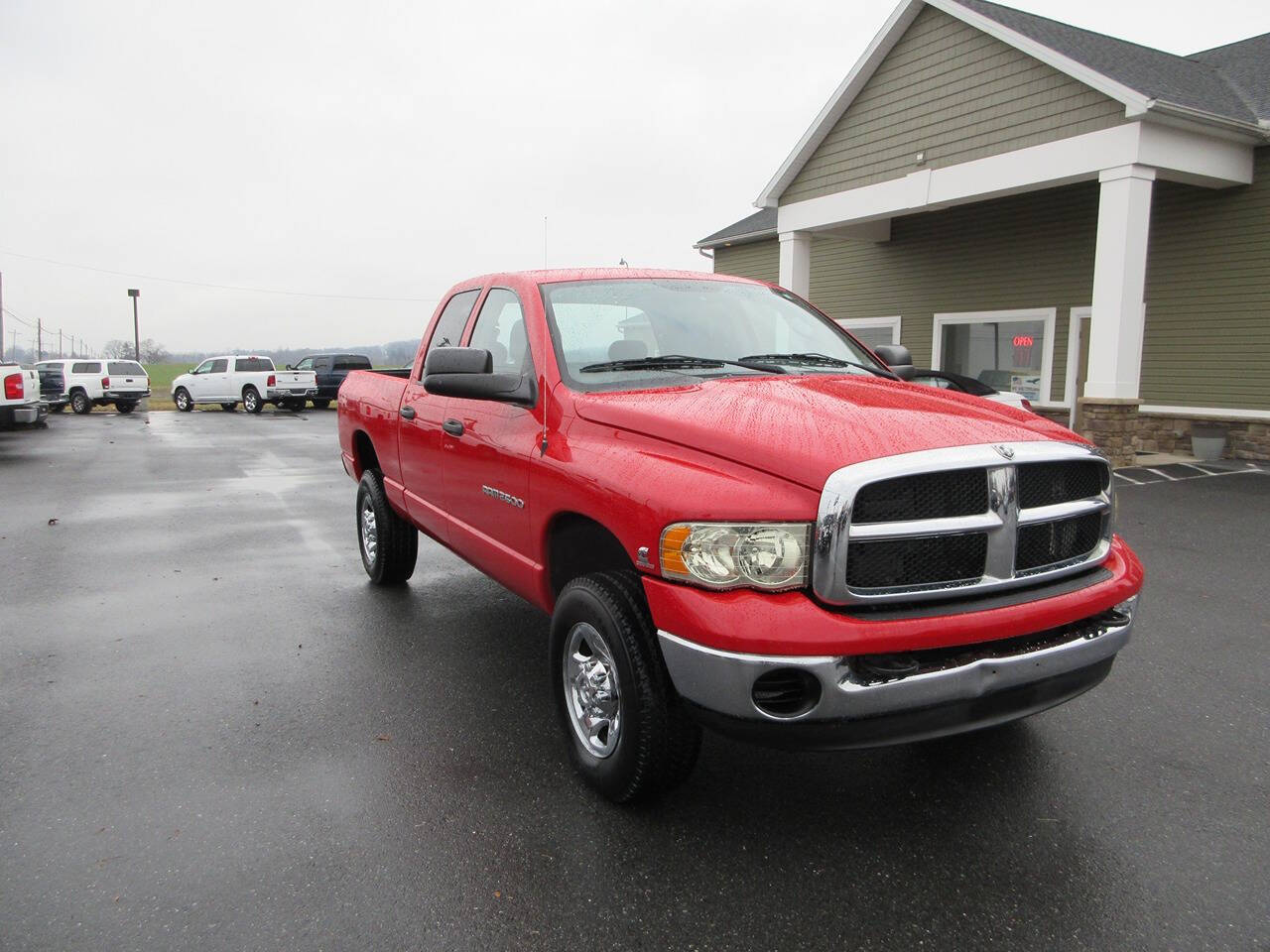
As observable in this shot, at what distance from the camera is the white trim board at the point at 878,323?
1697cm

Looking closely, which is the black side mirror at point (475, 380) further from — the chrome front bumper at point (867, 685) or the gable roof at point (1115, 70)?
the gable roof at point (1115, 70)

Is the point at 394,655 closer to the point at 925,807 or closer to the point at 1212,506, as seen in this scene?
the point at 925,807

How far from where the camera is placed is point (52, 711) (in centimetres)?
395

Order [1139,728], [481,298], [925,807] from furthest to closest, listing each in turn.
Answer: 1. [481,298]
2. [1139,728]
3. [925,807]

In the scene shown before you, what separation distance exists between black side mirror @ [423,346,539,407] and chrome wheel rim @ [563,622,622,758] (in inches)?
39.7

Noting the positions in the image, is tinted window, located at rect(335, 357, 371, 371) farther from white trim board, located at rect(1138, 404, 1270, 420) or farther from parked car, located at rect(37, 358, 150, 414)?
white trim board, located at rect(1138, 404, 1270, 420)

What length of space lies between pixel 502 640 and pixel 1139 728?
3071 mm

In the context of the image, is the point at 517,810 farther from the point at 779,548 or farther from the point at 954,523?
the point at 954,523

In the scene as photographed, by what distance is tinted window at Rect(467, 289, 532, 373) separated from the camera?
4020 millimetres

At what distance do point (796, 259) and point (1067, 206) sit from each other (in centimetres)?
427

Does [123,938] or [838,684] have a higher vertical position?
[838,684]

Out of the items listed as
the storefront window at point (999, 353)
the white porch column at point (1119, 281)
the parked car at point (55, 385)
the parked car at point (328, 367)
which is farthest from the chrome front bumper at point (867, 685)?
the parked car at point (55, 385)

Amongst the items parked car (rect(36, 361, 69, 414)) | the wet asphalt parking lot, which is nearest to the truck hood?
the wet asphalt parking lot

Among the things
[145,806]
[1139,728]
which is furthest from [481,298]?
[1139,728]
